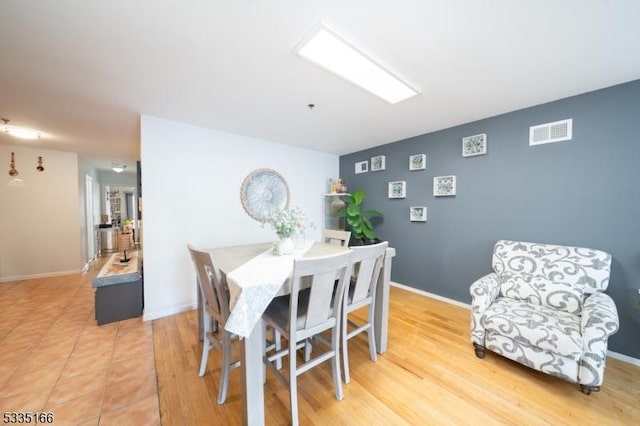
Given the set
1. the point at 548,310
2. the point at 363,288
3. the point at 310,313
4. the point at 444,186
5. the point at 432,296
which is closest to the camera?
the point at 310,313

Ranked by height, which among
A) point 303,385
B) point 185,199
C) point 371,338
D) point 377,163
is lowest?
point 303,385

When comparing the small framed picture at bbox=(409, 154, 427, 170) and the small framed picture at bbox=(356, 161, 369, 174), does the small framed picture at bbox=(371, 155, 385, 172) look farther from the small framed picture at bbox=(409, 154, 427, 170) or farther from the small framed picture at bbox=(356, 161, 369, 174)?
the small framed picture at bbox=(409, 154, 427, 170)

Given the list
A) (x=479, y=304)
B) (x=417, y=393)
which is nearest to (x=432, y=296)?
(x=479, y=304)

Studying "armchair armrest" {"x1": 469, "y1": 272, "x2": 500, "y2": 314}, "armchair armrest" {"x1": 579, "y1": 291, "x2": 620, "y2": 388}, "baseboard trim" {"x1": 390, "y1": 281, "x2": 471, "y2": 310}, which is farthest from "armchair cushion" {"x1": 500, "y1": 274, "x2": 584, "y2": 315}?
"baseboard trim" {"x1": 390, "y1": 281, "x2": 471, "y2": 310}

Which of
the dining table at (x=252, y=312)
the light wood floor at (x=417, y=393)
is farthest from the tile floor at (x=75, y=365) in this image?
the dining table at (x=252, y=312)

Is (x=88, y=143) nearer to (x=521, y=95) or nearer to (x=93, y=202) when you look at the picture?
(x=93, y=202)

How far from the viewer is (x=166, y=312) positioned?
2613 mm

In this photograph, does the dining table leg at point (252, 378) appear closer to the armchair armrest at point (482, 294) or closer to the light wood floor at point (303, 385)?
the light wood floor at point (303, 385)

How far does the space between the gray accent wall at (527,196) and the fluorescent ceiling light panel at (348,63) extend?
4.49ft

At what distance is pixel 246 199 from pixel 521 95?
3.34 m

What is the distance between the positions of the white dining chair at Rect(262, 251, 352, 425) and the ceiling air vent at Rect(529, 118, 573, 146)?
8.24ft

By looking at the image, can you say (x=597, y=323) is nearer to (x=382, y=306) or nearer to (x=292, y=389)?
(x=382, y=306)

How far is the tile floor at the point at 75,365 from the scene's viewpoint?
1399 millimetres

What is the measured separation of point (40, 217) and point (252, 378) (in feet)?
17.6
